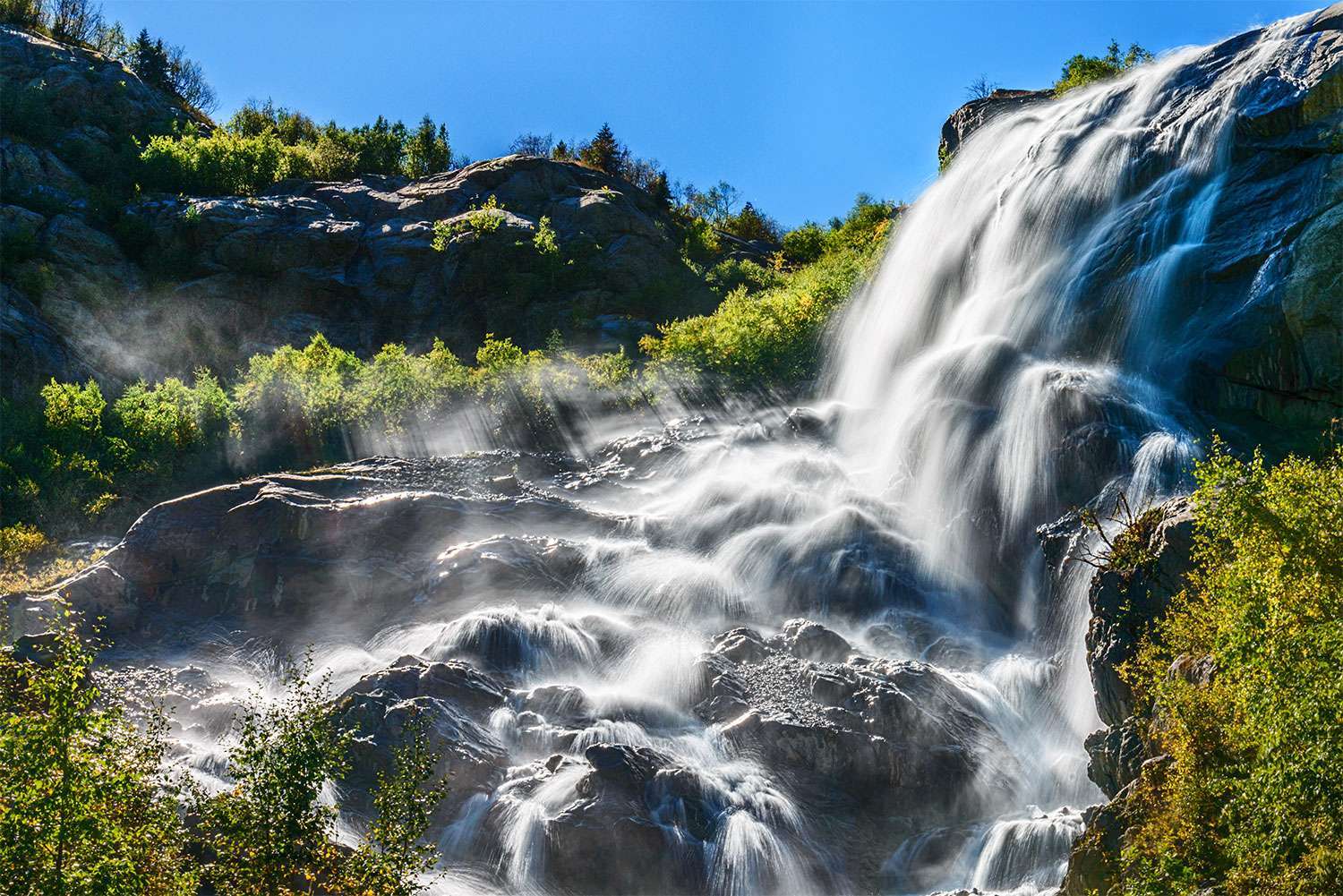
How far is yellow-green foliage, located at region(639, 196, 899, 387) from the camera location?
42.3 m

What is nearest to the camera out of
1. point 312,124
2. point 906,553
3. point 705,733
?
point 705,733

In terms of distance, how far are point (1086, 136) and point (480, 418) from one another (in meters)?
22.6

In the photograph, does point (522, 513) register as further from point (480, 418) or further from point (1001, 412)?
point (1001, 412)

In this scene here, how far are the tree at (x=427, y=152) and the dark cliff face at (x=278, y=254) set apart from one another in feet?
11.4

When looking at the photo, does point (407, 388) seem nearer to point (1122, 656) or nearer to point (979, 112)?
point (1122, 656)

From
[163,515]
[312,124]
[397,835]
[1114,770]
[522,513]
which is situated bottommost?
[397,835]

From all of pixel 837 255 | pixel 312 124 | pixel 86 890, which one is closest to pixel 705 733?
pixel 86 890

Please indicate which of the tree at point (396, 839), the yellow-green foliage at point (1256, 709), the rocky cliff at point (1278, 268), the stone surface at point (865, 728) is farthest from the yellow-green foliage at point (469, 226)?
the yellow-green foliage at point (1256, 709)

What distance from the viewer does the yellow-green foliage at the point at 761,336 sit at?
4228 cm

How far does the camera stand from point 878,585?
25797mm

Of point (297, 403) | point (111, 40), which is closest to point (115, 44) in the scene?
point (111, 40)

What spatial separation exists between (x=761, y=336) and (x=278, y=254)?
21412 millimetres

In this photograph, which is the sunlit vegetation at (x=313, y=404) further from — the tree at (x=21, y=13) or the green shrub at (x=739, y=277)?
the tree at (x=21, y=13)

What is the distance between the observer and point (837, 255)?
5316 centimetres
